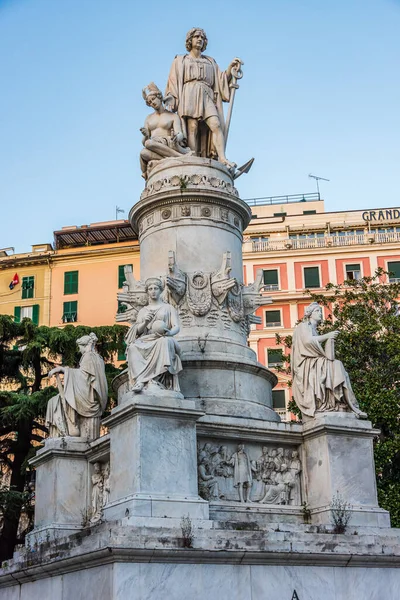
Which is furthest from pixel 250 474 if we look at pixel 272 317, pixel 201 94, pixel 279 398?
pixel 272 317

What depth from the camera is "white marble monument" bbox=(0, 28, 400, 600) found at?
11.8 m

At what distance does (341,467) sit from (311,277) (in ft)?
119

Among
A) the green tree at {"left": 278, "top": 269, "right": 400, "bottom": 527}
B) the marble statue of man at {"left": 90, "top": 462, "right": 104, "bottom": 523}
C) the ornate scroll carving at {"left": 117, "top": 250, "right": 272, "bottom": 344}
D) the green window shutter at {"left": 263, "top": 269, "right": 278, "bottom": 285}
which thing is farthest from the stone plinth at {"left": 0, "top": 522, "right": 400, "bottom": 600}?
the green window shutter at {"left": 263, "top": 269, "right": 278, "bottom": 285}

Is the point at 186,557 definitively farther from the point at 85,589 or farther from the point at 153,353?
the point at 153,353

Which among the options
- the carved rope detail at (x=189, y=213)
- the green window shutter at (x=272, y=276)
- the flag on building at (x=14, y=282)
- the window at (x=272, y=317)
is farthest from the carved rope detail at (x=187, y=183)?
the flag on building at (x=14, y=282)

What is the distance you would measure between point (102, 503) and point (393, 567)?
475cm

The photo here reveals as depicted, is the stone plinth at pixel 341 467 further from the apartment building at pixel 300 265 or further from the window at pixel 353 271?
the window at pixel 353 271

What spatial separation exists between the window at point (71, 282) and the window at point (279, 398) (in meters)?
14.0

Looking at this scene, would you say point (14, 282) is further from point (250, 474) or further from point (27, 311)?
point (250, 474)

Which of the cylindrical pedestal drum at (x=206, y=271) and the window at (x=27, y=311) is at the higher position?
the window at (x=27, y=311)

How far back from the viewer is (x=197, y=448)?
13.6 metres

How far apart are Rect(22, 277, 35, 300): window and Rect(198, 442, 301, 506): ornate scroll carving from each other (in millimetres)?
38934

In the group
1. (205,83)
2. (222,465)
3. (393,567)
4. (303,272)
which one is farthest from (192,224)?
(303,272)

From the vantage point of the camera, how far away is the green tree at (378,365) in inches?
976
